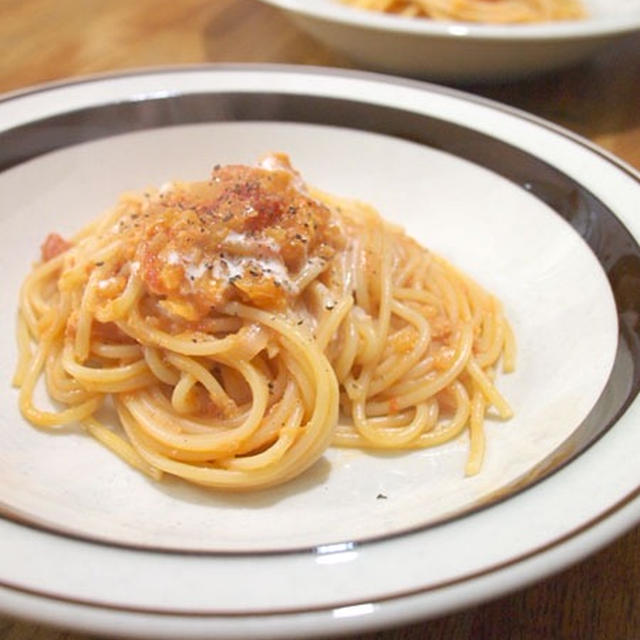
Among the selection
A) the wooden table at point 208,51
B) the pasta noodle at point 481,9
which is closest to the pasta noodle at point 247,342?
the wooden table at point 208,51

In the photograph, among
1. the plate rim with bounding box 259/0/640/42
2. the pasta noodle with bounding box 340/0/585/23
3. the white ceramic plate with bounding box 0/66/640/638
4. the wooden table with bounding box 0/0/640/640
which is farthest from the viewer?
the pasta noodle with bounding box 340/0/585/23

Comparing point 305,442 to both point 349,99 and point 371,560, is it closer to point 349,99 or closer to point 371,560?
point 371,560

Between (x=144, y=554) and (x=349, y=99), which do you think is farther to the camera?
(x=349, y=99)

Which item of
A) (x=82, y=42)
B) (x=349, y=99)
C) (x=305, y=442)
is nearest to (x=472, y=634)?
(x=305, y=442)

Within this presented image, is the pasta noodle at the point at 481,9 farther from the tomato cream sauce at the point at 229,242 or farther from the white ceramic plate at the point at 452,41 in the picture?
the tomato cream sauce at the point at 229,242

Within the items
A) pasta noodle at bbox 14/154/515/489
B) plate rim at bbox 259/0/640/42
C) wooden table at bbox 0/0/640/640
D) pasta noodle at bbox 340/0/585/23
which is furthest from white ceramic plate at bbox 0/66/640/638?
pasta noodle at bbox 340/0/585/23

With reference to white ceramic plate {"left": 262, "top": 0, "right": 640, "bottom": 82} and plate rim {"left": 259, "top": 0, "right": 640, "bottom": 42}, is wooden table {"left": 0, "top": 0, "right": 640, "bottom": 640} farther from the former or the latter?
plate rim {"left": 259, "top": 0, "right": 640, "bottom": 42}
